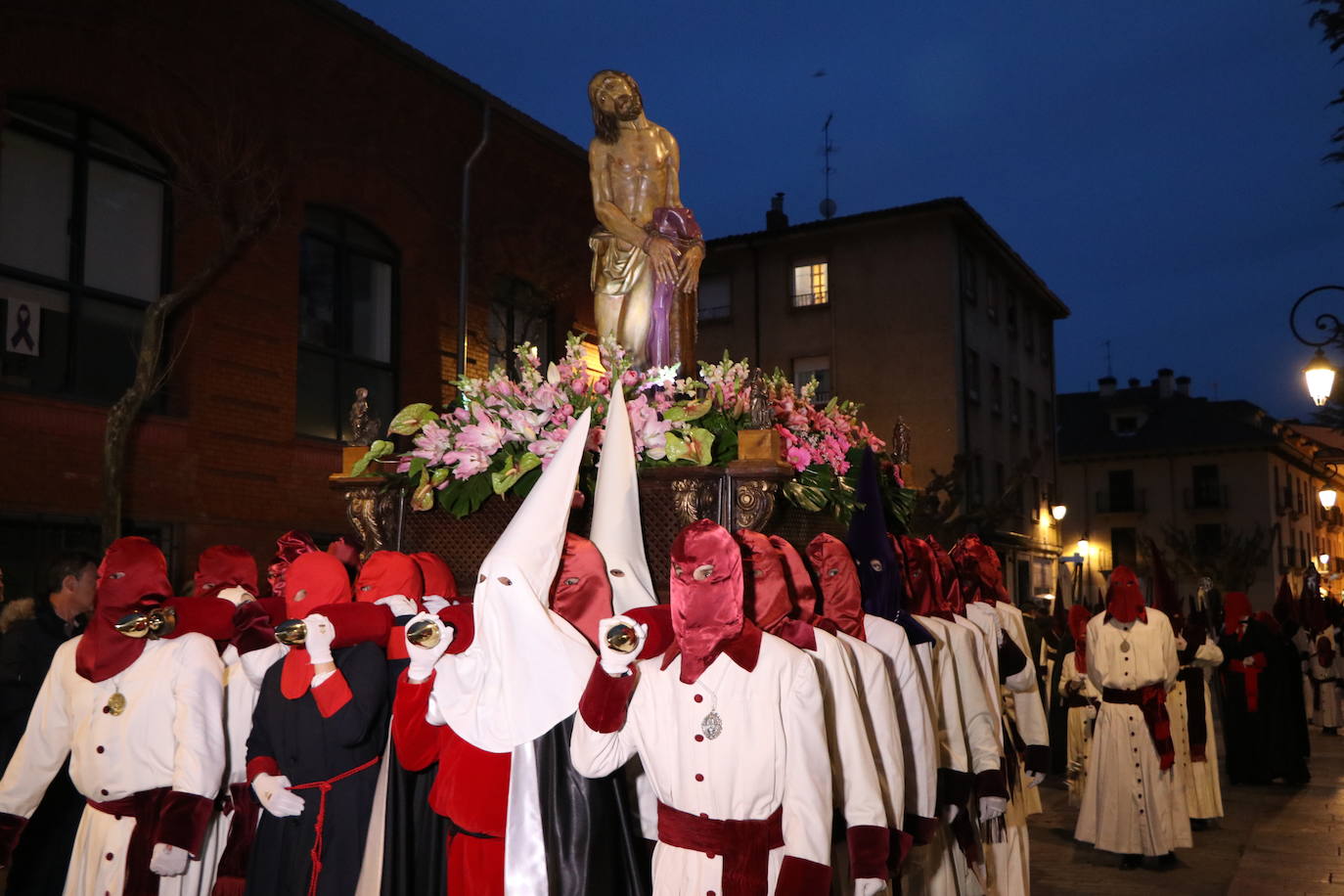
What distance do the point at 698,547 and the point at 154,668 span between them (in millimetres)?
2523

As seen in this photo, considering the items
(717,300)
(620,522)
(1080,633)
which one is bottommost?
(1080,633)

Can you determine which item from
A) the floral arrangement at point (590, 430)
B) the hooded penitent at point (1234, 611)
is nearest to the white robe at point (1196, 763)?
the hooded penitent at point (1234, 611)

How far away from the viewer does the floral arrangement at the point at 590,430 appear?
18.8ft

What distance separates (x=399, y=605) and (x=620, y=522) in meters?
1.03

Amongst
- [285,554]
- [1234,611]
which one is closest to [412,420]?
[285,554]

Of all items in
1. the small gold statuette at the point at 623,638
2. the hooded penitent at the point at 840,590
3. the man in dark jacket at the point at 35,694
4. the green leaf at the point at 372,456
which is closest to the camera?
the small gold statuette at the point at 623,638

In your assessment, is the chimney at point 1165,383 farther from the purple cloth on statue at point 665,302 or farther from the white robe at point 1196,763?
the purple cloth on statue at point 665,302

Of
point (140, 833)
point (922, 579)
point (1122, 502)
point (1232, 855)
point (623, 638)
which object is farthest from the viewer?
point (1122, 502)

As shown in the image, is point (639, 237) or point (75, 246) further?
point (75, 246)

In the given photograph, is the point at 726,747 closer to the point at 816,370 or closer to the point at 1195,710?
the point at 1195,710

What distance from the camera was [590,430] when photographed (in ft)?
18.9

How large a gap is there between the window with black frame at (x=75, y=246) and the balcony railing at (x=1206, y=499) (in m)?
45.3

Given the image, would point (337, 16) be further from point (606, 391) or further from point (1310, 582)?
point (1310, 582)

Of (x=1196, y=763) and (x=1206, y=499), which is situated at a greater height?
(x=1206, y=499)
